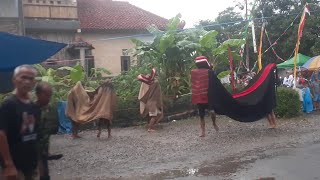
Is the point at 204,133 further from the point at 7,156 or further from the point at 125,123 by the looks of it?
the point at 7,156

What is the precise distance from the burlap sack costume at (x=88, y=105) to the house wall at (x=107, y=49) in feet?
45.8

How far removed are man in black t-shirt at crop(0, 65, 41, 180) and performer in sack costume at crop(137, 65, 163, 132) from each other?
24.6 ft

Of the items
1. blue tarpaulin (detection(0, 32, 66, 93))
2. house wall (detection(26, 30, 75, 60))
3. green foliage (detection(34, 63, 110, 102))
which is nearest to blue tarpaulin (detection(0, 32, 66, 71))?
blue tarpaulin (detection(0, 32, 66, 93))

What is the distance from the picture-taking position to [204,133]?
10070 millimetres

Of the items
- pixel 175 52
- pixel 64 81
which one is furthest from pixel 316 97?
pixel 64 81

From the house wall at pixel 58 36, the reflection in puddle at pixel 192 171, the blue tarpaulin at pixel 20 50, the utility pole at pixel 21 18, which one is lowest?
the reflection in puddle at pixel 192 171

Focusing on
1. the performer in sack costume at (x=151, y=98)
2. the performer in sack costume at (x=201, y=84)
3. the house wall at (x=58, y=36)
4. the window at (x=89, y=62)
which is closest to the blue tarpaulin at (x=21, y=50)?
the performer in sack costume at (x=201, y=84)

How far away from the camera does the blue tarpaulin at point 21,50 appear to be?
6570mm

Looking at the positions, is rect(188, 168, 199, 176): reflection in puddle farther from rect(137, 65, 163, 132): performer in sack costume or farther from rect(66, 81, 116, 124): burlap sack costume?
rect(137, 65, 163, 132): performer in sack costume

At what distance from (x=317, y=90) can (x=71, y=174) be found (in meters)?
10.8

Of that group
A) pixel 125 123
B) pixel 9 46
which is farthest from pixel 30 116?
pixel 125 123

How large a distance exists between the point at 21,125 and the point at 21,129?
38 millimetres

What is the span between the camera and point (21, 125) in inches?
152

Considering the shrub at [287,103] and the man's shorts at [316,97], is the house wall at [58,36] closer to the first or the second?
the man's shorts at [316,97]
